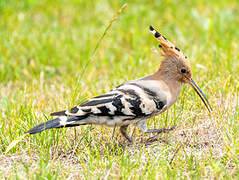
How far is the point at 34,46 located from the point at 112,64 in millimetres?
1092

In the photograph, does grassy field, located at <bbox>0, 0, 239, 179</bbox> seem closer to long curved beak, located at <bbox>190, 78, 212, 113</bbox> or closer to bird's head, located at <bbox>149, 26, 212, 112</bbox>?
long curved beak, located at <bbox>190, 78, 212, 113</bbox>

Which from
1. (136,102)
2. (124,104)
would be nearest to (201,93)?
(136,102)

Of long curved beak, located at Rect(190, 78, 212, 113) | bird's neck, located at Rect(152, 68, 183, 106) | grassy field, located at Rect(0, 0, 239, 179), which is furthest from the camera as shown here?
long curved beak, located at Rect(190, 78, 212, 113)

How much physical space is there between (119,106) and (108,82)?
5.19 feet

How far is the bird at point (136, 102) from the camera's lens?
3541mm

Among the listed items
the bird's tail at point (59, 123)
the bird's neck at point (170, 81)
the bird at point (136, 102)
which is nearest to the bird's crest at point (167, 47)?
the bird at point (136, 102)

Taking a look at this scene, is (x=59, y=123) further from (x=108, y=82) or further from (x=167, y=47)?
(x=108, y=82)

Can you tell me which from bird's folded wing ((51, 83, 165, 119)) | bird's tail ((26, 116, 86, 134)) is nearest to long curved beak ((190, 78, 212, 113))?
bird's folded wing ((51, 83, 165, 119))

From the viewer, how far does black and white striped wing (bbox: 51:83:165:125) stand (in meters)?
3.54

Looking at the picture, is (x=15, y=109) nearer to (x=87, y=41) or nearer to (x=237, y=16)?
(x=87, y=41)

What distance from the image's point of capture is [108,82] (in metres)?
5.13

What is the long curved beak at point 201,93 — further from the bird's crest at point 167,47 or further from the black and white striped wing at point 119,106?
the black and white striped wing at point 119,106

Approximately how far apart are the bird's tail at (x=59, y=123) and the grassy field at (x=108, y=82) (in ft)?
0.47

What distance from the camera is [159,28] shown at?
7.23 m
